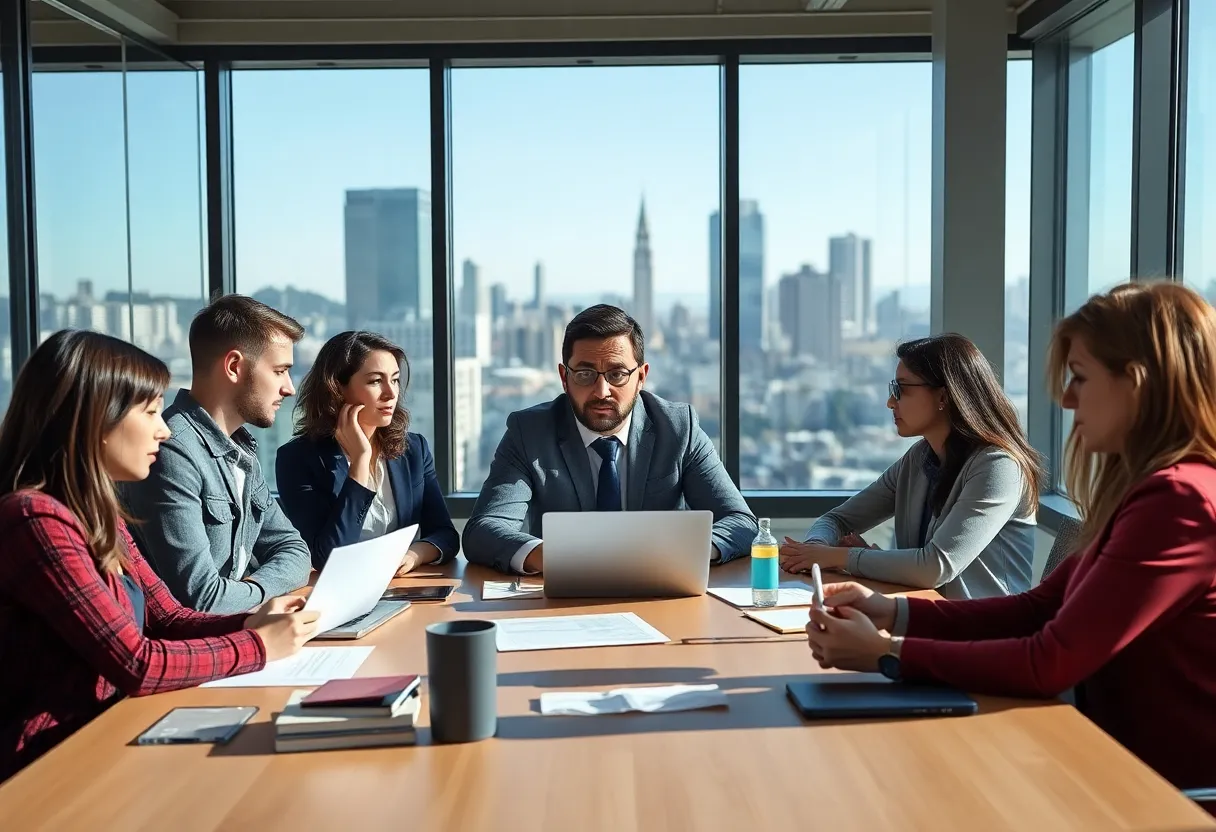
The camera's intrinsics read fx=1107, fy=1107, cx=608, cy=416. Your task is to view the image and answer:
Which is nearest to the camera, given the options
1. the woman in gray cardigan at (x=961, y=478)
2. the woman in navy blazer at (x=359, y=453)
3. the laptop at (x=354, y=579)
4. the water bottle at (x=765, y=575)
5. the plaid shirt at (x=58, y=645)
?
the plaid shirt at (x=58, y=645)

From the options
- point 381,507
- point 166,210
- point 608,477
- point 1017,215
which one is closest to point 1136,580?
point 608,477

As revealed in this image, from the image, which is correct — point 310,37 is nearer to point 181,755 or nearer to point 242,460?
point 242,460

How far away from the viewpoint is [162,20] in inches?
185

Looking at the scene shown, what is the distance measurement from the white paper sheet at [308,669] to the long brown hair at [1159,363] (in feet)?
4.18

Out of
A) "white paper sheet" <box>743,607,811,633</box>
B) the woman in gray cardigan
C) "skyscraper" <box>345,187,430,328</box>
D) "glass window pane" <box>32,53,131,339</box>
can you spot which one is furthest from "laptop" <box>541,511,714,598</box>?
"skyscraper" <box>345,187,430,328</box>

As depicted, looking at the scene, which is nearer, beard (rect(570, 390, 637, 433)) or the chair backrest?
the chair backrest

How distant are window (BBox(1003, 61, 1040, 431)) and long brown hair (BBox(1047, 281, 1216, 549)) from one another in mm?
3216

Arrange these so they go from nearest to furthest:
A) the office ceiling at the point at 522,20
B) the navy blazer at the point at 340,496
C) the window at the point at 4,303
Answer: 1. the navy blazer at the point at 340,496
2. the window at the point at 4,303
3. the office ceiling at the point at 522,20

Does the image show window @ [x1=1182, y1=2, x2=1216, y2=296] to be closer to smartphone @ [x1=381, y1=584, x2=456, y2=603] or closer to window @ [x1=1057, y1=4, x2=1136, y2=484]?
window @ [x1=1057, y1=4, x2=1136, y2=484]

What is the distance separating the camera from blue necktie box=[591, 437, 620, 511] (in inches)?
124

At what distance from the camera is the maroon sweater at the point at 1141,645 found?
1618mm

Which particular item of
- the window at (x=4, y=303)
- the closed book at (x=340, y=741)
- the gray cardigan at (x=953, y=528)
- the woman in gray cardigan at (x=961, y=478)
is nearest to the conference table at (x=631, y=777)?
the closed book at (x=340, y=741)

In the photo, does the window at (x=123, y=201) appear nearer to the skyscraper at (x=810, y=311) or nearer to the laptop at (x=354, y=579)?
the laptop at (x=354, y=579)

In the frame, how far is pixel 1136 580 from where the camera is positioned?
5.30 ft
